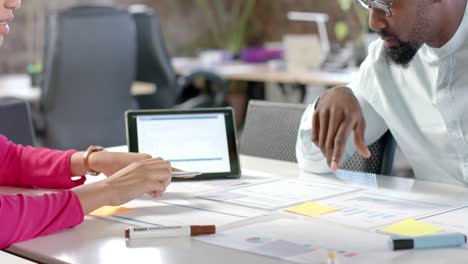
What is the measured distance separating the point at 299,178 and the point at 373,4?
0.43 metres

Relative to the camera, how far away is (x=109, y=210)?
61.6 inches

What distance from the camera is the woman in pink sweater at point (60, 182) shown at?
4.55 feet

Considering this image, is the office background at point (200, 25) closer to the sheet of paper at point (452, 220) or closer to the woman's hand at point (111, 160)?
the woman's hand at point (111, 160)

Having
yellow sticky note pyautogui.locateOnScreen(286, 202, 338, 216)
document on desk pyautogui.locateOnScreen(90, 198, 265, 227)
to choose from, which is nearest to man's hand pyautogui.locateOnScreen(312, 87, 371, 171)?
yellow sticky note pyautogui.locateOnScreen(286, 202, 338, 216)

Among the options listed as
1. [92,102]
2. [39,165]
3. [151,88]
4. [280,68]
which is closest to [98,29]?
[92,102]

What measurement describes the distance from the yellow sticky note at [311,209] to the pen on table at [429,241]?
25 cm

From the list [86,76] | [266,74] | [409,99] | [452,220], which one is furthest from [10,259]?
[266,74]

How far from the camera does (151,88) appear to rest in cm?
480

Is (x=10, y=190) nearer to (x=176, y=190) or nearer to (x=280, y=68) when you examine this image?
(x=176, y=190)

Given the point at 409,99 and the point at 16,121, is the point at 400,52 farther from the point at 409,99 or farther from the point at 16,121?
the point at 16,121

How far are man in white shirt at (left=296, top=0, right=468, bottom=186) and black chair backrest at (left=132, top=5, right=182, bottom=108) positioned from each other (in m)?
2.90

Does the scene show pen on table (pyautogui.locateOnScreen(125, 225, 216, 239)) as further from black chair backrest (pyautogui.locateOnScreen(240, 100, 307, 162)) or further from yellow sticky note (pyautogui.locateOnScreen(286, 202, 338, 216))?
black chair backrest (pyautogui.locateOnScreen(240, 100, 307, 162))

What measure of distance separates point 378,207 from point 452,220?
15 centimetres

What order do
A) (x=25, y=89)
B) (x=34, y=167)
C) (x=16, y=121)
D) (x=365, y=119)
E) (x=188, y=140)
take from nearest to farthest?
(x=34, y=167) → (x=188, y=140) → (x=365, y=119) → (x=16, y=121) → (x=25, y=89)
